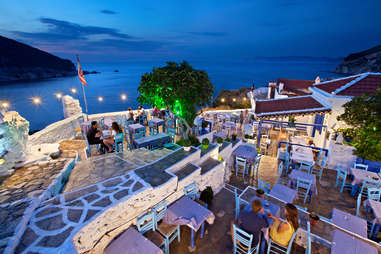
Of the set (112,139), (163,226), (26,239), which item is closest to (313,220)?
(163,226)

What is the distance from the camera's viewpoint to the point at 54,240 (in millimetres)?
2789

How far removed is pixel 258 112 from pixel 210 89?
13.9ft

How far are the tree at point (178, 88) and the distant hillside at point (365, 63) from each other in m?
97.9

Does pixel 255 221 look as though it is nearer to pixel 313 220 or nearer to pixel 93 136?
pixel 313 220

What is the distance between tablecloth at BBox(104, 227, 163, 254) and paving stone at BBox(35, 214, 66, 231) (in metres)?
0.98

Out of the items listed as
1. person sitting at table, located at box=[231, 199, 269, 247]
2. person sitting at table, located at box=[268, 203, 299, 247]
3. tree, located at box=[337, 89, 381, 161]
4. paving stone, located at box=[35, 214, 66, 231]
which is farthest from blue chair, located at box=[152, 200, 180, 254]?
tree, located at box=[337, 89, 381, 161]

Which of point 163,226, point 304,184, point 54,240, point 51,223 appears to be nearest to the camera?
point 54,240

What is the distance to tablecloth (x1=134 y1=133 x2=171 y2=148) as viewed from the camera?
7.74 m

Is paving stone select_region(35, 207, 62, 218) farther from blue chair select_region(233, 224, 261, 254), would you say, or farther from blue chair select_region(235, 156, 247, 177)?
blue chair select_region(235, 156, 247, 177)

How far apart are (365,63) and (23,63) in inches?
6099

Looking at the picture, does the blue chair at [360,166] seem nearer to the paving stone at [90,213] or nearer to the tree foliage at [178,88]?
the tree foliage at [178,88]

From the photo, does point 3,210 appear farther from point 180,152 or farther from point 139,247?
point 180,152

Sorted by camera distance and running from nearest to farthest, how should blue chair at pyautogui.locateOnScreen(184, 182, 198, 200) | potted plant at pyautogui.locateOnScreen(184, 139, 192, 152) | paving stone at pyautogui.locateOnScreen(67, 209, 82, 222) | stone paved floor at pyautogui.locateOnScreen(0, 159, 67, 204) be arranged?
paving stone at pyautogui.locateOnScreen(67, 209, 82, 222)
stone paved floor at pyautogui.locateOnScreen(0, 159, 67, 204)
blue chair at pyautogui.locateOnScreen(184, 182, 198, 200)
potted plant at pyautogui.locateOnScreen(184, 139, 192, 152)

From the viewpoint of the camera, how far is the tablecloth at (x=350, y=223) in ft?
13.7
